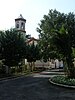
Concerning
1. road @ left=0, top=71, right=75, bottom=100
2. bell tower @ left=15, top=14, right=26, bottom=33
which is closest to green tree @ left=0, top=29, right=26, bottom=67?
road @ left=0, top=71, right=75, bottom=100

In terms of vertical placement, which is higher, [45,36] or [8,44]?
[45,36]

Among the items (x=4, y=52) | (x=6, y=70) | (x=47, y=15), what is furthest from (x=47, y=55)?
(x=4, y=52)

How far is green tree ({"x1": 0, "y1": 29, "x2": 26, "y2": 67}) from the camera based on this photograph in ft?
116

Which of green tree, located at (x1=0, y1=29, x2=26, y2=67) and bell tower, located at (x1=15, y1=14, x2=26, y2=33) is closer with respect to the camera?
green tree, located at (x1=0, y1=29, x2=26, y2=67)

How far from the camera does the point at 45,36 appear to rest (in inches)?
2016

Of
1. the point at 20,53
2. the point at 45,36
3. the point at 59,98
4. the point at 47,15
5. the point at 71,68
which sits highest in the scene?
the point at 47,15

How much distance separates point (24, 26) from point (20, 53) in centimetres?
3226

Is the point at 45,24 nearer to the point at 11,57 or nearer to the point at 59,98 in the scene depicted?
the point at 11,57

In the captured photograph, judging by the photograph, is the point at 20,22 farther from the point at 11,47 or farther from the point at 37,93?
the point at 37,93

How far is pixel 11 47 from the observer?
35.5 metres

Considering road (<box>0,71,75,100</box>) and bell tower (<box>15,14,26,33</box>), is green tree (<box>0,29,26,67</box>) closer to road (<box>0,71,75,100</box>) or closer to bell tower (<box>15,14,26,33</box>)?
road (<box>0,71,75,100</box>)

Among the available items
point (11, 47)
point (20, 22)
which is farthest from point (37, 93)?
point (20, 22)

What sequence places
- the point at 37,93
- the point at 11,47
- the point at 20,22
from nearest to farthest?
the point at 37,93, the point at 11,47, the point at 20,22

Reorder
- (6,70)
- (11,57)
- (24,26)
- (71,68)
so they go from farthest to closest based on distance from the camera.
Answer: (24,26), (6,70), (11,57), (71,68)
